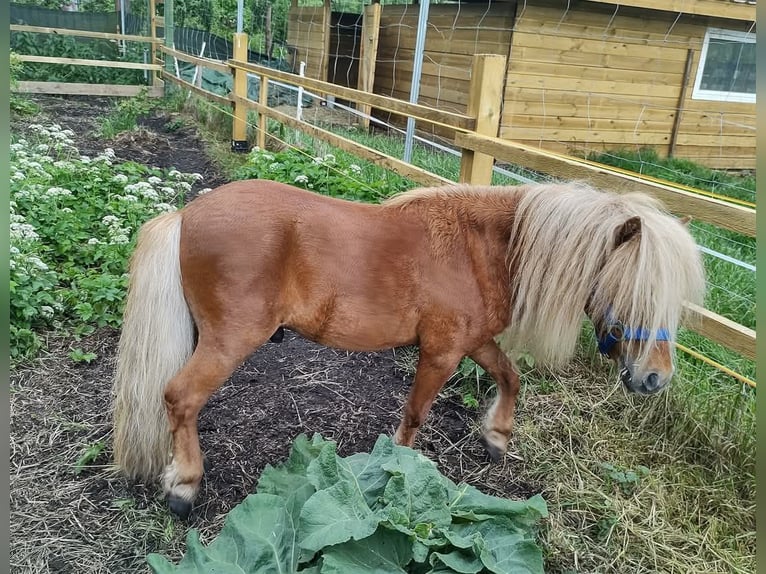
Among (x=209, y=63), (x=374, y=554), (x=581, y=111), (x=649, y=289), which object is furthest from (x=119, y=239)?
(x=581, y=111)

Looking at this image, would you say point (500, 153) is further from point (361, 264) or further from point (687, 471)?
point (687, 471)

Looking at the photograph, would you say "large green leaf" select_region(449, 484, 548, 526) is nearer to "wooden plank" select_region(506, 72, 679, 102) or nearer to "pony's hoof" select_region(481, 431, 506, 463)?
"pony's hoof" select_region(481, 431, 506, 463)

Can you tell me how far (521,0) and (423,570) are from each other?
7714mm

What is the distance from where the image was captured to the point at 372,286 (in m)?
2.34

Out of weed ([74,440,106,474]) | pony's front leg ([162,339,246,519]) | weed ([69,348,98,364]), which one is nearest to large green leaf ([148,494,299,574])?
pony's front leg ([162,339,246,519])

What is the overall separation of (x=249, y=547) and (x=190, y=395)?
64cm

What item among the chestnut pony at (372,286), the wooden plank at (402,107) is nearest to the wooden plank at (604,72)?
the wooden plank at (402,107)

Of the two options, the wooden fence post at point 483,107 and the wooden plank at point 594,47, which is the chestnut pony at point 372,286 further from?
the wooden plank at point 594,47

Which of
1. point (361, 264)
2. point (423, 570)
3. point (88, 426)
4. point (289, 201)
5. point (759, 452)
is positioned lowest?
point (88, 426)

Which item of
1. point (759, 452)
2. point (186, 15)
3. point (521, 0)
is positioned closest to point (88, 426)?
point (759, 452)

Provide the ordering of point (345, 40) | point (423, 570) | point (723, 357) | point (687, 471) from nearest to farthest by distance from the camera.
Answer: point (423, 570), point (687, 471), point (723, 357), point (345, 40)

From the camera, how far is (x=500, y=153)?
3285mm

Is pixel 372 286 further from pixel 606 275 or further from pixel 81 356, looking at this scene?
pixel 81 356

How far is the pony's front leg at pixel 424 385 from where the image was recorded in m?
2.46
